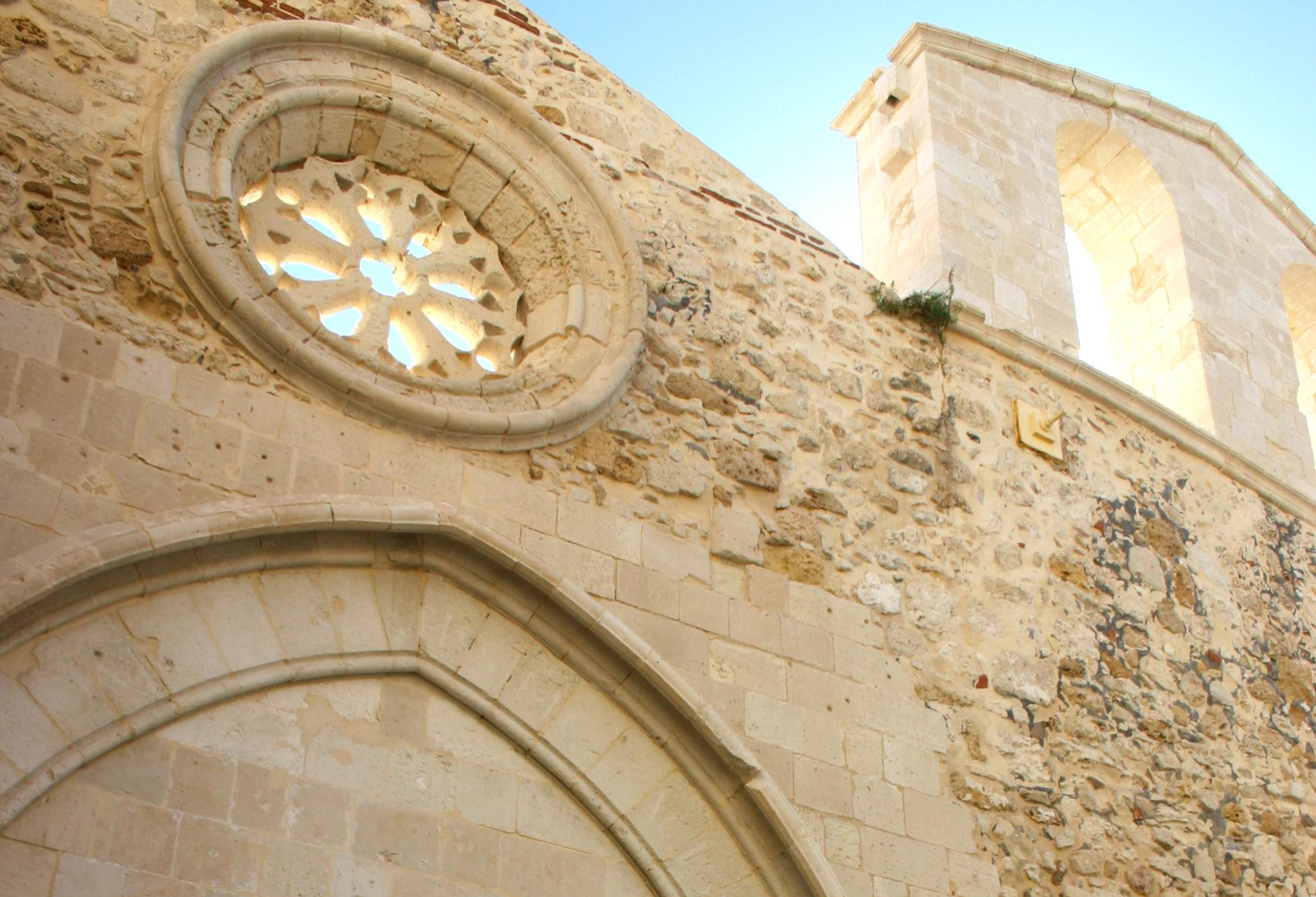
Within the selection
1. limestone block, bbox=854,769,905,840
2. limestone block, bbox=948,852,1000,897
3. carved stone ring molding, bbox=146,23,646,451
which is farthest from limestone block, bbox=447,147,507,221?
limestone block, bbox=948,852,1000,897

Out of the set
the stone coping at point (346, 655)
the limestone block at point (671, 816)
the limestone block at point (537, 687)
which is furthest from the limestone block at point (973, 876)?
the limestone block at point (537, 687)

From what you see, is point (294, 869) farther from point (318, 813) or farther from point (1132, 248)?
point (1132, 248)

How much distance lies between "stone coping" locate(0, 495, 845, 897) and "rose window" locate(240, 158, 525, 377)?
0.84m

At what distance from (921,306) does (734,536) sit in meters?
1.64

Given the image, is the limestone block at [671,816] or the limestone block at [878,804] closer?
the limestone block at [671,816]

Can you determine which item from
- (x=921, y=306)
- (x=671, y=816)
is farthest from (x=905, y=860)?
(x=921, y=306)

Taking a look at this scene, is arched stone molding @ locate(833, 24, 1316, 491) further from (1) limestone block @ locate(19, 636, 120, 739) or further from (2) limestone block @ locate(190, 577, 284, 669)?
(1) limestone block @ locate(19, 636, 120, 739)

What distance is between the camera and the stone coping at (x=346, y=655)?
164 inches

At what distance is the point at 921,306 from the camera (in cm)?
682

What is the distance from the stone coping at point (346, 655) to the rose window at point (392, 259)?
844mm

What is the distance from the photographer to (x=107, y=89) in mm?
5258

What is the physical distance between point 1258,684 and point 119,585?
4.68 meters

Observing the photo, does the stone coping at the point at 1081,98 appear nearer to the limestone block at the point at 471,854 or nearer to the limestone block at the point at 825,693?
the limestone block at the point at 825,693

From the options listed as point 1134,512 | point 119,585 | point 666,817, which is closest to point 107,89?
point 119,585
